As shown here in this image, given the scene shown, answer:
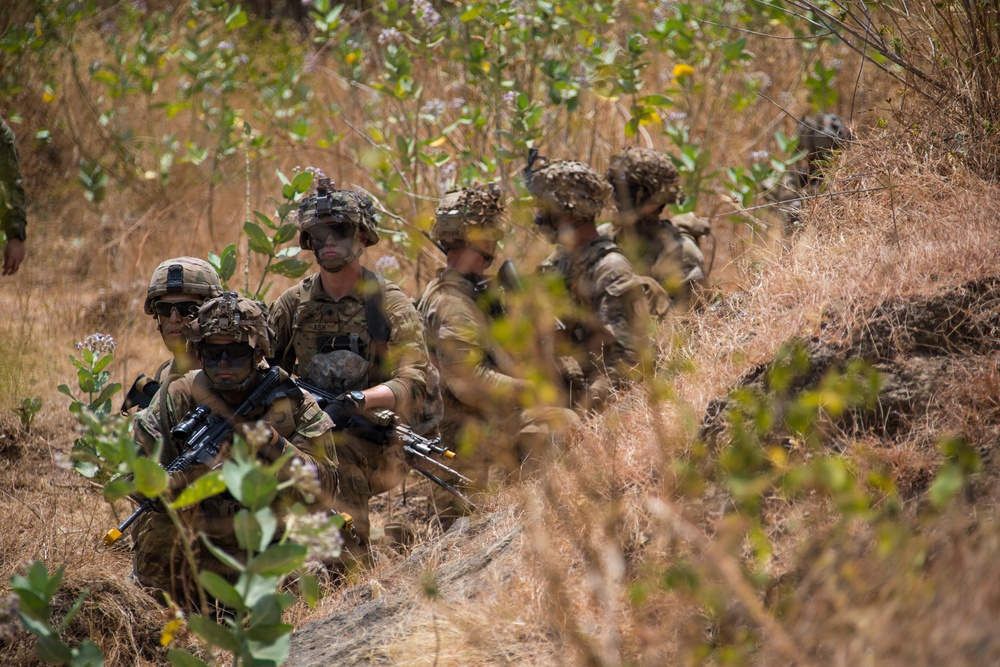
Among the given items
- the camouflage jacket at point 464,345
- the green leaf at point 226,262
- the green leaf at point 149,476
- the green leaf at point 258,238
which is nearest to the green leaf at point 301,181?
the green leaf at point 258,238

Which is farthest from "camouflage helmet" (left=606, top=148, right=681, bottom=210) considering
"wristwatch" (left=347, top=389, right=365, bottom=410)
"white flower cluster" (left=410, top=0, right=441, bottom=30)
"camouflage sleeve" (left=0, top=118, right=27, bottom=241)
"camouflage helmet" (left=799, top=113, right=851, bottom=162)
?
"camouflage sleeve" (left=0, top=118, right=27, bottom=241)

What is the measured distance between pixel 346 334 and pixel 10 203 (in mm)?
2480

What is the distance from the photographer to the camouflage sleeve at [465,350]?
5008mm

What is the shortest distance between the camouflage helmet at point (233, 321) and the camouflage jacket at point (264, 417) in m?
0.22

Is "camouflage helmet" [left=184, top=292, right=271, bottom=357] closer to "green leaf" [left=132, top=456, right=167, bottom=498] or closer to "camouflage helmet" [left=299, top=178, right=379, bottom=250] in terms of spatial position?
"camouflage helmet" [left=299, top=178, right=379, bottom=250]

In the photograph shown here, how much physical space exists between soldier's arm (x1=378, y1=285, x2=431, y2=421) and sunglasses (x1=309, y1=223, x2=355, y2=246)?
1.15ft

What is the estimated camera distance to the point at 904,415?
3.28m

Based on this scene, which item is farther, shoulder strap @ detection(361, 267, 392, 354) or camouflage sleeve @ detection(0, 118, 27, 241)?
camouflage sleeve @ detection(0, 118, 27, 241)

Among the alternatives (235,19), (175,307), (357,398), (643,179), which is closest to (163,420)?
(175,307)

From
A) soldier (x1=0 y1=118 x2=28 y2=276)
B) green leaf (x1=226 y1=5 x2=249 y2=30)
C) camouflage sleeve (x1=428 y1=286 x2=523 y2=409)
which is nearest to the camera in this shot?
camouflage sleeve (x1=428 y1=286 x2=523 y2=409)

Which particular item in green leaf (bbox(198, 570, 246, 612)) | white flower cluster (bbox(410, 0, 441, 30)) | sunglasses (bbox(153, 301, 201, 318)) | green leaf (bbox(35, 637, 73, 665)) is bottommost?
green leaf (bbox(35, 637, 73, 665))

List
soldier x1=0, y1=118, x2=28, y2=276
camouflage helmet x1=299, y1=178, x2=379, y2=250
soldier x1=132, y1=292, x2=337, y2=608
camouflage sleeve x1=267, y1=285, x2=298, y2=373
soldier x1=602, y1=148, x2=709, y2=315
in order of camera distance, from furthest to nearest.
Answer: soldier x1=602, y1=148, x2=709, y2=315 → soldier x1=0, y1=118, x2=28, y2=276 → camouflage sleeve x1=267, y1=285, x2=298, y2=373 → camouflage helmet x1=299, y1=178, x2=379, y2=250 → soldier x1=132, y1=292, x2=337, y2=608

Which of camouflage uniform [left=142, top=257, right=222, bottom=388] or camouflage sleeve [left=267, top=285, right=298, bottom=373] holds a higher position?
camouflage uniform [left=142, top=257, right=222, bottom=388]

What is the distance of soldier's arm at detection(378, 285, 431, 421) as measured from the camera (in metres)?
4.64
